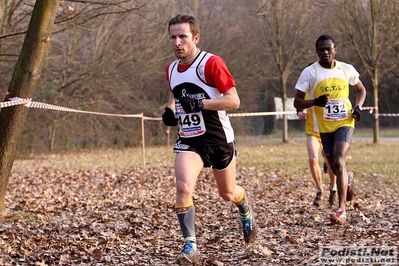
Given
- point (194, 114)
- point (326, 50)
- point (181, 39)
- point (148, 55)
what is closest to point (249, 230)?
point (194, 114)

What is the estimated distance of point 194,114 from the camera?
6.25 meters

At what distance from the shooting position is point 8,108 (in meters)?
9.08

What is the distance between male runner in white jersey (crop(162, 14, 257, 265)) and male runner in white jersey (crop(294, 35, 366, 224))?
2.49 m

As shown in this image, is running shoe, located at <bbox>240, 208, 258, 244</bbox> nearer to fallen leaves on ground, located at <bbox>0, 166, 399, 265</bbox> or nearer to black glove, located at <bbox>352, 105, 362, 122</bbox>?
fallen leaves on ground, located at <bbox>0, 166, 399, 265</bbox>

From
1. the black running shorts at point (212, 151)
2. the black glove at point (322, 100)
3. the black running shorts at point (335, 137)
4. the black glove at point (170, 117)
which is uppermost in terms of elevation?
the black glove at point (322, 100)

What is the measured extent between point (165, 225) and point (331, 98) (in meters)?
2.63

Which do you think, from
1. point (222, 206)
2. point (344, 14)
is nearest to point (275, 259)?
point (222, 206)

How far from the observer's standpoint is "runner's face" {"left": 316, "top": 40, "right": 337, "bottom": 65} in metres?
8.69

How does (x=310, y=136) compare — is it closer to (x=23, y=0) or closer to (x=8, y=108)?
(x=8, y=108)

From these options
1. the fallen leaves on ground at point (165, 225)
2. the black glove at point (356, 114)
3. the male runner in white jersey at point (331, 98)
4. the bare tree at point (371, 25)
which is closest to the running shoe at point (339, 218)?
the fallen leaves on ground at point (165, 225)

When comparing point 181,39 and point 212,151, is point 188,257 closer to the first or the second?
point 212,151

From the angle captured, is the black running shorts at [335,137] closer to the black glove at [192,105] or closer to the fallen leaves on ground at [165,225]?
the fallen leaves on ground at [165,225]

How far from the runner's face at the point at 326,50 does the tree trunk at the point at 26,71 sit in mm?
3479

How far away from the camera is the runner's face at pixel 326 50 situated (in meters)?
8.69
